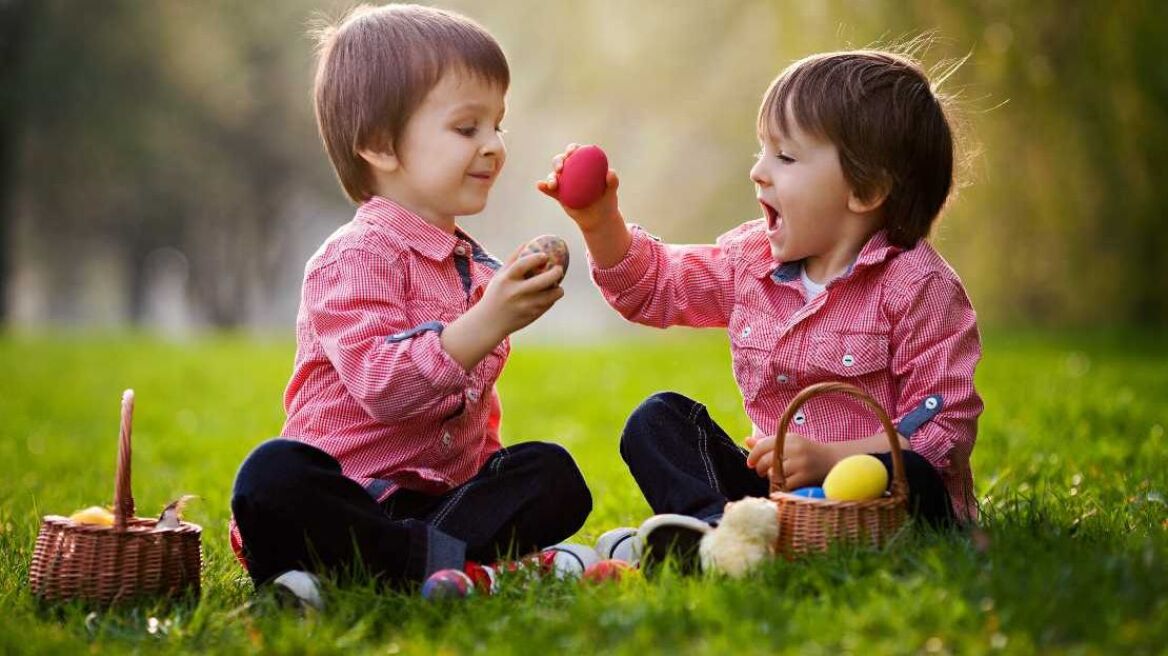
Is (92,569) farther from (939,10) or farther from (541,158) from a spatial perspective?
(541,158)

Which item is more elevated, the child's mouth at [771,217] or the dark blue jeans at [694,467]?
the child's mouth at [771,217]

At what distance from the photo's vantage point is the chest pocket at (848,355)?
3094mm

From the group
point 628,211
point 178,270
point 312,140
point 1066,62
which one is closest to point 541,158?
point 312,140

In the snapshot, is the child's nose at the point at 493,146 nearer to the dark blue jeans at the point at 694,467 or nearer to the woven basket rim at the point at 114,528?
the dark blue jeans at the point at 694,467

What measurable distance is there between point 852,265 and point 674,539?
2.80 ft

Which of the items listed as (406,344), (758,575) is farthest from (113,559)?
(758,575)

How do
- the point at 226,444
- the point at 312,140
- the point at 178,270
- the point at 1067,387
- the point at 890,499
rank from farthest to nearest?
the point at 178,270, the point at 312,140, the point at 1067,387, the point at 226,444, the point at 890,499

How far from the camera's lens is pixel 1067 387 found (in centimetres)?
650

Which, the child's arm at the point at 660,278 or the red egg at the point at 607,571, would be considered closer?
the red egg at the point at 607,571

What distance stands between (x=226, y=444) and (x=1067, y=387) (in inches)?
161

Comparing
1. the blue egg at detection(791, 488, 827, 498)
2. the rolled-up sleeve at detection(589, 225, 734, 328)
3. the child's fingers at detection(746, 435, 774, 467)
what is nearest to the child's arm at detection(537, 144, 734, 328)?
the rolled-up sleeve at detection(589, 225, 734, 328)

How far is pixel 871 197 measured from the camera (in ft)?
10.4

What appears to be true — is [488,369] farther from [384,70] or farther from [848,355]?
[848,355]

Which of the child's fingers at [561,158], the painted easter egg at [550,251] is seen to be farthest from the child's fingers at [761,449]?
the child's fingers at [561,158]
